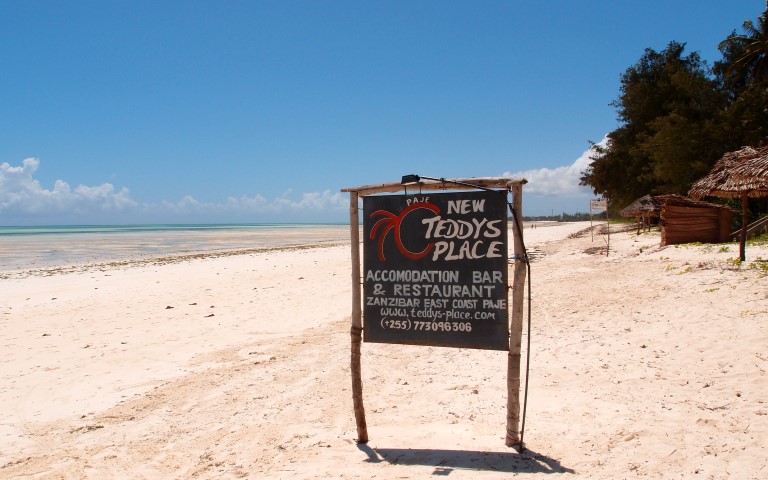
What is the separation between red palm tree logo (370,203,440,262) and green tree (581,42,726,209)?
2700cm

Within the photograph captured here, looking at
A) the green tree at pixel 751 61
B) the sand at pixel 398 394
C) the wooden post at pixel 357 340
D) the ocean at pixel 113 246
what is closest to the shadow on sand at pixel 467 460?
the sand at pixel 398 394

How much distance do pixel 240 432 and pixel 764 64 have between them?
33.9 meters

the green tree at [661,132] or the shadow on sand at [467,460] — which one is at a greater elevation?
the green tree at [661,132]

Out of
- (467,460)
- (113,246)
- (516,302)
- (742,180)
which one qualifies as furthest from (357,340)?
(113,246)

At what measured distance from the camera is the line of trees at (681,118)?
26.6m

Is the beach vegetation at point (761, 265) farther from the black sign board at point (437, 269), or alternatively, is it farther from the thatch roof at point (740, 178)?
the black sign board at point (437, 269)

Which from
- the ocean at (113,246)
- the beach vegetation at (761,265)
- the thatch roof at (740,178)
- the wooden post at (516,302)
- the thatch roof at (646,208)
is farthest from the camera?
the ocean at (113,246)

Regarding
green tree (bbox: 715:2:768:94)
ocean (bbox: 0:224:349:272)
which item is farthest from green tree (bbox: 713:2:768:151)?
ocean (bbox: 0:224:349:272)

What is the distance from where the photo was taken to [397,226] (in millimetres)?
4344

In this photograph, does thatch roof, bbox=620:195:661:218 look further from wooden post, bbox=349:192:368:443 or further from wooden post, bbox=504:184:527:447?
wooden post, bbox=349:192:368:443

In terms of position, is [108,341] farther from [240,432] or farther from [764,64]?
[764,64]

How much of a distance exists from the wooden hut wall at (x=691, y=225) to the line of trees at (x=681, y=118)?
9443mm

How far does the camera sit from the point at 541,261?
736 inches

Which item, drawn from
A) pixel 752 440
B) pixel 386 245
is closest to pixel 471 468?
pixel 386 245
